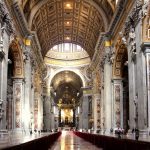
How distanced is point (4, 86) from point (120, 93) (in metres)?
10.3

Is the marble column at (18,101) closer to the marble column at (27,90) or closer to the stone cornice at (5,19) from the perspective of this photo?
the marble column at (27,90)

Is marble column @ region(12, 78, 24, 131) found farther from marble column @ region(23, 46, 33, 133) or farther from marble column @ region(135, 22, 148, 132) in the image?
marble column @ region(135, 22, 148, 132)

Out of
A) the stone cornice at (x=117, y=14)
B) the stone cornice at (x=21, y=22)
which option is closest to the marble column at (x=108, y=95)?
the stone cornice at (x=117, y=14)

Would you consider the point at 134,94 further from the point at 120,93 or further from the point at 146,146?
the point at 146,146

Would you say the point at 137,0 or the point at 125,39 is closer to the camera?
the point at 137,0

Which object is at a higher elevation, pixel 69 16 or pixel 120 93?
pixel 69 16

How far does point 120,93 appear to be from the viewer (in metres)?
25.9

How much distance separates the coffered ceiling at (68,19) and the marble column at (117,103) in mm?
5284

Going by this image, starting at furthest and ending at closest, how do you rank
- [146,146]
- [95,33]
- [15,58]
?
[95,33], [15,58], [146,146]

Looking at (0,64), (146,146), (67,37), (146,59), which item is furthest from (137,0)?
(67,37)

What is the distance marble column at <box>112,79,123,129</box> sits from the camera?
83.4 feet

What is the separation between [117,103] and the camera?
2572 centimetres

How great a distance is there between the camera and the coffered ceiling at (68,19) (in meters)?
28.2

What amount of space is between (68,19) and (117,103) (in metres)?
12.1
